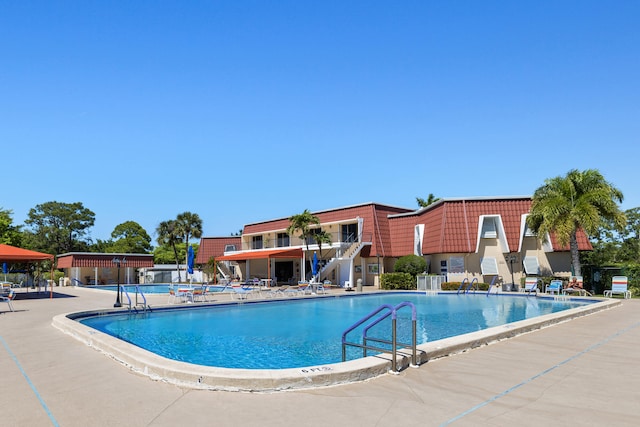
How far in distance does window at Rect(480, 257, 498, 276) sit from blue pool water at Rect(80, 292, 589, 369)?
5.18m

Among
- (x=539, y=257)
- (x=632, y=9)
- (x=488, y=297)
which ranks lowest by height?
(x=488, y=297)

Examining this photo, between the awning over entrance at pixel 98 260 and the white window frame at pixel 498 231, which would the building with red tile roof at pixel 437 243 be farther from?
the awning over entrance at pixel 98 260

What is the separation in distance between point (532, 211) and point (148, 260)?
31.9 metres

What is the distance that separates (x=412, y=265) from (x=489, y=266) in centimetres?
480

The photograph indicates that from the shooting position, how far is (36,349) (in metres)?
8.27

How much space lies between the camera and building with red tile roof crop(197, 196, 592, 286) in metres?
27.5

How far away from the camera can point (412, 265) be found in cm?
2892

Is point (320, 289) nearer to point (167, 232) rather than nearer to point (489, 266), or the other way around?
point (489, 266)

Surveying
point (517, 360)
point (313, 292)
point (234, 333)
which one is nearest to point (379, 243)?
point (313, 292)

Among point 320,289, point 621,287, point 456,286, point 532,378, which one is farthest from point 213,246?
point 532,378

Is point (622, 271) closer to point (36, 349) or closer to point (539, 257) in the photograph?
point (539, 257)

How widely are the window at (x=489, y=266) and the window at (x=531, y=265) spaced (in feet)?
5.79

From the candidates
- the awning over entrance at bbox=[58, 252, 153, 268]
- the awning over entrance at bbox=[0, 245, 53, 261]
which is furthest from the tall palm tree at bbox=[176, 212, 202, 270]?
the awning over entrance at bbox=[0, 245, 53, 261]

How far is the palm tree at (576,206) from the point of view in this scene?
2195cm
